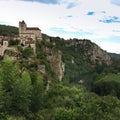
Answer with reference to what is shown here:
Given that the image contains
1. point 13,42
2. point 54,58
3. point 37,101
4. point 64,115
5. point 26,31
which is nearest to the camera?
point 64,115

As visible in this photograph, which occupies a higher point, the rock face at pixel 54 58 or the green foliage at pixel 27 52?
the green foliage at pixel 27 52

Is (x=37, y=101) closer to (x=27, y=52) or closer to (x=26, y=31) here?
Result: (x=27, y=52)

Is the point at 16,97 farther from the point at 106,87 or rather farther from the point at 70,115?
the point at 106,87

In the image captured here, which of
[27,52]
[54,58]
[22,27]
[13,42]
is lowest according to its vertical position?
[54,58]

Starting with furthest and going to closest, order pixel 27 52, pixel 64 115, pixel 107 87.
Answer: pixel 107 87, pixel 27 52, pixel 64 115

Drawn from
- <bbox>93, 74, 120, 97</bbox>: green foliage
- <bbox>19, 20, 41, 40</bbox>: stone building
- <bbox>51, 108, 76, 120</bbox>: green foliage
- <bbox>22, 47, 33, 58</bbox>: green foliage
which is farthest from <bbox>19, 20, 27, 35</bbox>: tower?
<bbox>51, 108, 76, 120</bbox>: green foliage

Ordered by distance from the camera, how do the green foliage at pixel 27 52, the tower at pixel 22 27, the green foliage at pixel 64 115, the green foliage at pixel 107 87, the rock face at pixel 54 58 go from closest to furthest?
1. the green foliage at pixel 64 115
2. the green foliage at pixel 27 52
3. the tower at pixel 22 27
4. the rock face at pixel 54 58
5. the green foliage at pixel 107 87

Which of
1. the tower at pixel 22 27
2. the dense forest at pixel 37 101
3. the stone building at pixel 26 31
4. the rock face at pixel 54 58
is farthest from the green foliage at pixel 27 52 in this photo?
the tower at pixel 22 27

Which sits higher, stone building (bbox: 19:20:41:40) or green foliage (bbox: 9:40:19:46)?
stone building (bbox: 19:20:41:40)

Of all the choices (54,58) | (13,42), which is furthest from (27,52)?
(54,58)

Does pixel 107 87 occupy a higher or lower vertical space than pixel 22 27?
lower

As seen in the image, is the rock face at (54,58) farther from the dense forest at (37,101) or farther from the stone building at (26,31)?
the dense forest at (37,101)

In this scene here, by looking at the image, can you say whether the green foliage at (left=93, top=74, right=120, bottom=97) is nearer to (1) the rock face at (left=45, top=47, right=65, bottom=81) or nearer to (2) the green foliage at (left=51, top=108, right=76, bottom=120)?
(1) the rock face at (left=45, top=47, right=65, bottom=81)

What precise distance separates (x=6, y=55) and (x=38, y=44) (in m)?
25.2
